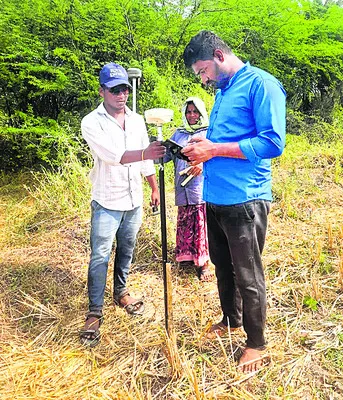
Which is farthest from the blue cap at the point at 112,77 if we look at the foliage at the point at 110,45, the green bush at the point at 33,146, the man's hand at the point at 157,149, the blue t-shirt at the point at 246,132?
the foliage at the point at 110,45

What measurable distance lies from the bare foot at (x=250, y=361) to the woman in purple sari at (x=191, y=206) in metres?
1.17

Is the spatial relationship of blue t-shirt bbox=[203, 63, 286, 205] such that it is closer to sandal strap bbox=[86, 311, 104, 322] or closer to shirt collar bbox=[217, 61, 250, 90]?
shirt collar bbox=[217, 61, 250, 90]

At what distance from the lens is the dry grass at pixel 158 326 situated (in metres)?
2.10

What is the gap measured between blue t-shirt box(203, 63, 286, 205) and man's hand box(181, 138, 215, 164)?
11cm

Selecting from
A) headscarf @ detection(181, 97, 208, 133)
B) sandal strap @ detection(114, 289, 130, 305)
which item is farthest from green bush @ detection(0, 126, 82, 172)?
sandal strap @ detection(114, 289, 130, 305)

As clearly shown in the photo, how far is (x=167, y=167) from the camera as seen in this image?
564 cm

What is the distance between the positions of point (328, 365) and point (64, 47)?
225 inches

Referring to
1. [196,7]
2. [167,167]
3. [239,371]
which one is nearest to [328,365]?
[239,371]

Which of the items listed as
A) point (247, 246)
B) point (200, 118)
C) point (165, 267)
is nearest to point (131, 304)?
point (165, 267)

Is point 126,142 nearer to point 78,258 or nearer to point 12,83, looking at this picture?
point 78,258

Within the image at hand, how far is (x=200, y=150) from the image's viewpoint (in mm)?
1930

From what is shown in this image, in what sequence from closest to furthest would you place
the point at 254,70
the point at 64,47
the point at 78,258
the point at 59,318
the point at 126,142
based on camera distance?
the point at 254,70 < the point at 126,142 < the point at 59,318 < the point at 78,258 < the point at 64,47

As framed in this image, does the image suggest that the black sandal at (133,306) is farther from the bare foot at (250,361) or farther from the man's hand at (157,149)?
the man's hand at (157,149)

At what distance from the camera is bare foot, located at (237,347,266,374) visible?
7.03 ft
